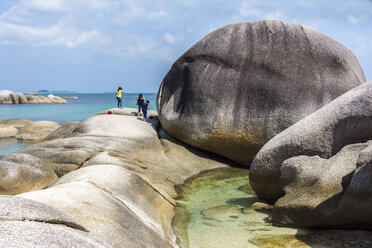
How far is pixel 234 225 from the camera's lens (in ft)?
20.6

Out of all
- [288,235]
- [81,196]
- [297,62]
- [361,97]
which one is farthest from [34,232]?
[297,62]

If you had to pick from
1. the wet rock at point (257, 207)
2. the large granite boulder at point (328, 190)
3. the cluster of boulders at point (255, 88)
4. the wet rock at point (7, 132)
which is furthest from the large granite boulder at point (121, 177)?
the wet rock at point (7, 132)

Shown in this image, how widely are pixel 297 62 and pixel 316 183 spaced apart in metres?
5.39

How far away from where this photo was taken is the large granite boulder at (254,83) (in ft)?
34.1

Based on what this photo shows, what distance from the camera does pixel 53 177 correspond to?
859 centimetres

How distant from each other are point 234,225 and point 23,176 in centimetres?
452

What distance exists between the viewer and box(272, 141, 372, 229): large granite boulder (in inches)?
210

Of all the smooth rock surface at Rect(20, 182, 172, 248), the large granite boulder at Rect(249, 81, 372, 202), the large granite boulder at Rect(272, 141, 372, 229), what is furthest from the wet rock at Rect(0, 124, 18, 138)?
the large granite boulder at Rect(272, 141, 372, 229)

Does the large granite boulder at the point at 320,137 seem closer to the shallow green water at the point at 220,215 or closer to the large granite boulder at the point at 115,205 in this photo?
the shallow green water at the point at 220,215

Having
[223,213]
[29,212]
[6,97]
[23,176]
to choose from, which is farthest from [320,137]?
[6,97]

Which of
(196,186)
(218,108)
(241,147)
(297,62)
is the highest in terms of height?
(297,62)

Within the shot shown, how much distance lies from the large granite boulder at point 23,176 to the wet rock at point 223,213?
142 inches

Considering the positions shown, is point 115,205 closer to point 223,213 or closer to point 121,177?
point 121,177

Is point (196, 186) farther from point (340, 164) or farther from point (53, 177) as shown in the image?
point (340, 164)
